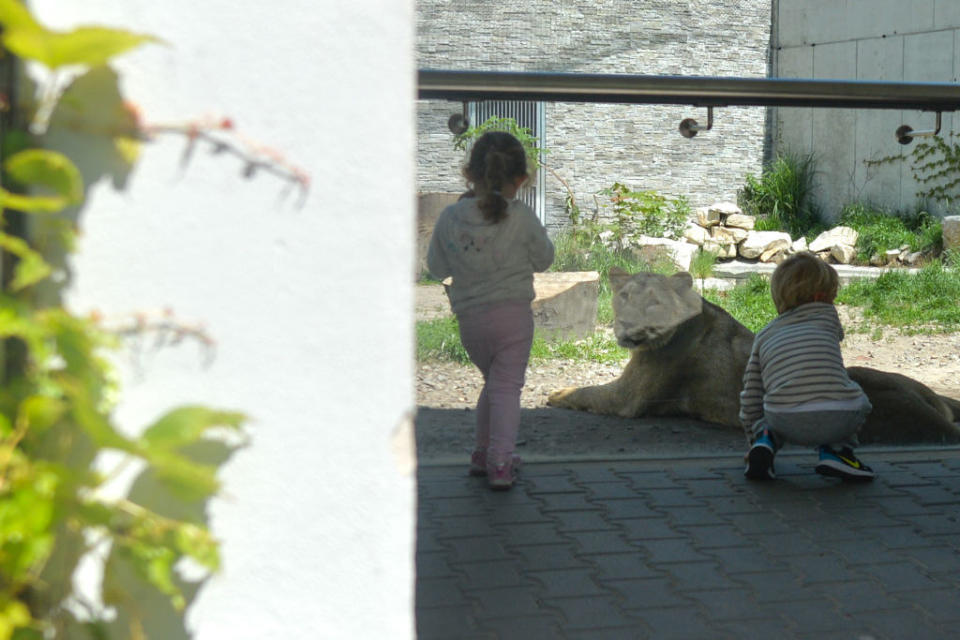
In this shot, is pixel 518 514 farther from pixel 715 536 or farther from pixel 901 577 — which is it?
pixel 901 577

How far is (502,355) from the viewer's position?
4562 millimetres

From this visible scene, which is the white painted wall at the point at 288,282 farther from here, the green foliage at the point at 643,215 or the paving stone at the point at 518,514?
the green foliage at the point at 643,215

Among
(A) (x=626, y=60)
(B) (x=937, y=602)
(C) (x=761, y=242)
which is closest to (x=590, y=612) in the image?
(B) (x=937, y=602)

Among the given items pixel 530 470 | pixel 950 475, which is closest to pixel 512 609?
pixel 530 470

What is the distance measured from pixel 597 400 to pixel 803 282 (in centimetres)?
179

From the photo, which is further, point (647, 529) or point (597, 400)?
point (597, 400)

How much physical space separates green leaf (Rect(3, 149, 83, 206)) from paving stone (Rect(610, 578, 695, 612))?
2.20 meters

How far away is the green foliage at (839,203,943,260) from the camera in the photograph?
36.5 ft

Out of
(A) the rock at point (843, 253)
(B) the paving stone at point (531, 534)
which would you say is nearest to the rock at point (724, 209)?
(A) the rock at point (843, 253)

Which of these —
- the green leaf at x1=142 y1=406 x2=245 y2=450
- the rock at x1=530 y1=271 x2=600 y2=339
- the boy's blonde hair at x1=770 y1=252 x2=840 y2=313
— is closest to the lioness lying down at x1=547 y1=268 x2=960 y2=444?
the rock at x1=530 y1=271 x2=600 y2=339

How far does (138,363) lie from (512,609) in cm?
183

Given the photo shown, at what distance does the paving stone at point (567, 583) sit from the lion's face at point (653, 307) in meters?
2.69

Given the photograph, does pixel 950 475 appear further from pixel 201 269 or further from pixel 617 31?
pixel 617 31

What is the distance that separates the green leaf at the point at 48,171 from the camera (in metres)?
1.45
